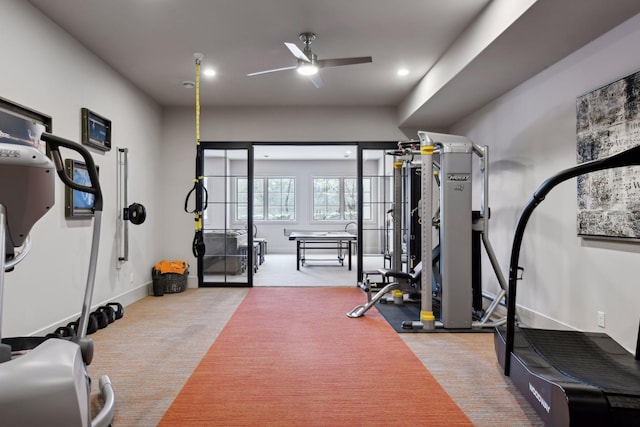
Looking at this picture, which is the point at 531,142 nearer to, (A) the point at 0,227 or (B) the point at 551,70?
→ (B) the point at 551,70

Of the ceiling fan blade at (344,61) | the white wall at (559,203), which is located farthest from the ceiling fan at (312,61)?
the white wall at (559,203)

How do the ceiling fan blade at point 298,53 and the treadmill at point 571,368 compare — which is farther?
the ceiling fan blade at point 298,53

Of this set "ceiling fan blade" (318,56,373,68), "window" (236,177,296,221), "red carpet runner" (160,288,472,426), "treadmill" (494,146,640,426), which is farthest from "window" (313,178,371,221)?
"treadmill" (494,146,640,426)

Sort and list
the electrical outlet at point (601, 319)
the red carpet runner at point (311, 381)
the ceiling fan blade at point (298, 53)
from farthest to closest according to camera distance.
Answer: the ceiling fan blade at point (298, 53) → the electrical outlet at point (601, 319) → the red carpet runner at point (311, 381)

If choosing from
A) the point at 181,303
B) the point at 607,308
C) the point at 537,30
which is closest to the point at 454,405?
the point at 607,308

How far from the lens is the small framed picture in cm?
353

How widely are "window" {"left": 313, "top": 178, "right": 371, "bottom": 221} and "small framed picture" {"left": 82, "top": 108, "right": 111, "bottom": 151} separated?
7.40m

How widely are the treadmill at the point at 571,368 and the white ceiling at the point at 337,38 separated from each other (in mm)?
1487

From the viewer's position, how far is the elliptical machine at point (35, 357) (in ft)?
3.37

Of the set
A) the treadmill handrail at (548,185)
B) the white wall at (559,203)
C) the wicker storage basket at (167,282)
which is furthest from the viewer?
the wicker storage basket at (167,282)

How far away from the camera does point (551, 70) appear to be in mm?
3328

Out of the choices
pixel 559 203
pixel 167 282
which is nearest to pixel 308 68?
pixel 559 203

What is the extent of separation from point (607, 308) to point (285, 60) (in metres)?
3.69

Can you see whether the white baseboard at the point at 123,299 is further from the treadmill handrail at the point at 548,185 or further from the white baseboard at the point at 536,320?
the white baseboard at the point at 536,320
